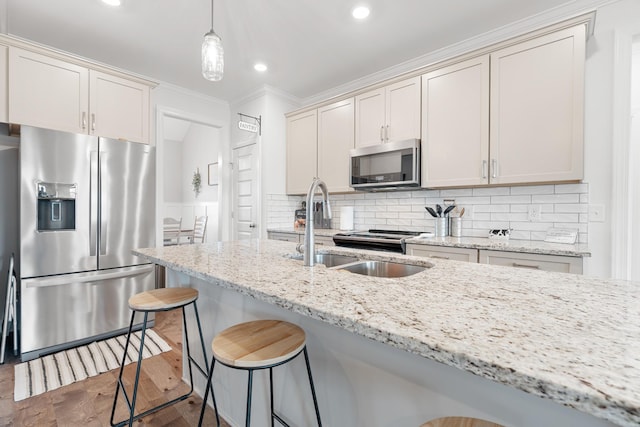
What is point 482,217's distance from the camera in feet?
9.05

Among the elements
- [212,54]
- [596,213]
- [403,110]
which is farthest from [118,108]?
[596,213]

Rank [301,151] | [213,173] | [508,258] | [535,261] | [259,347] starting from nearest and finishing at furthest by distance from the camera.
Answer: [259,347] < [535,261] < [508,258] < [301,151] < [213,173]

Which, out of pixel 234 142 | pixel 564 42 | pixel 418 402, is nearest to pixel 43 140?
pixel 234 142

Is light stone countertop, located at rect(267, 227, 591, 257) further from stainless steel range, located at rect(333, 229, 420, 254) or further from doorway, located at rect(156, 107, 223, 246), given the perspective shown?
doorway, located at rect(156, 107, 223, 246)

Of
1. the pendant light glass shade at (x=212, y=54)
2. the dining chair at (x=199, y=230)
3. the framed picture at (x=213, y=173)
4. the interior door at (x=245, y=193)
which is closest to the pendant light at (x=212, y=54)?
the pendant light glass shade at (x=212, y=54)

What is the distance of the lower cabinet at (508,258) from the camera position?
6.19 ft

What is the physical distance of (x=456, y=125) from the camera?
2.59m

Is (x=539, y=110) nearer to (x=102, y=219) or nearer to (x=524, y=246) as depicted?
(x=524, y=246)

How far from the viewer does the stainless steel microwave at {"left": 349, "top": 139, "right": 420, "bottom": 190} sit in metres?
2.81

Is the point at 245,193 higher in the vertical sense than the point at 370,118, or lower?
lower

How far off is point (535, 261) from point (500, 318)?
1.68 metres

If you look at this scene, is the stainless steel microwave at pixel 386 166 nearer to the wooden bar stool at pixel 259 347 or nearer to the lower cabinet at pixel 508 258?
the lower cabinet at pixel 508 258

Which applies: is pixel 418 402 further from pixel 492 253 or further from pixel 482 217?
pixel 482 217

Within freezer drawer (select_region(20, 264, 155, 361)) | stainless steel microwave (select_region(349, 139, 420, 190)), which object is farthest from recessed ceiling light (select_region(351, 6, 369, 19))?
freezer drawer (select_region(20, 264, 155, 361))
